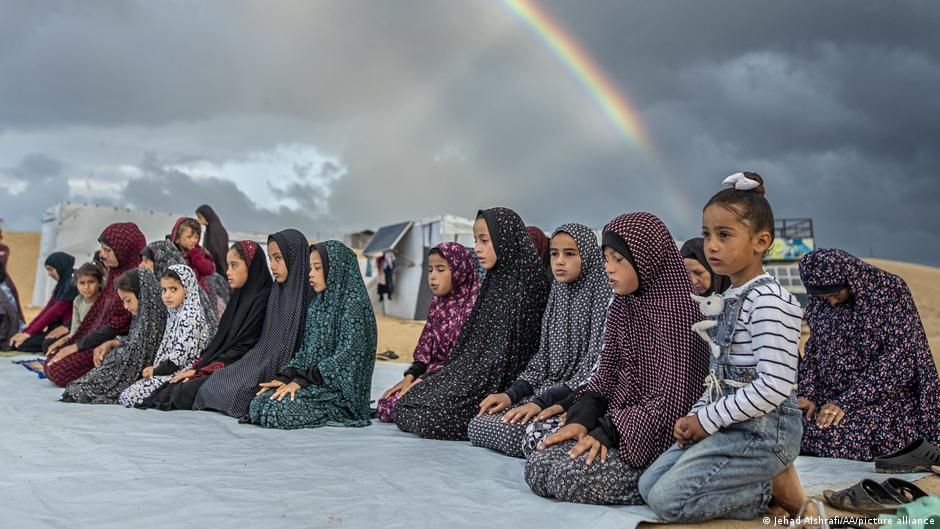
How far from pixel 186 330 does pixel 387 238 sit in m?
13.0

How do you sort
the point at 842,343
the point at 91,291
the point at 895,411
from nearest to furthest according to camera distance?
the point at 895,411 → the point at 842,343 → the point at 91,291

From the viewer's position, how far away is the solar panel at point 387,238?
18094 mm

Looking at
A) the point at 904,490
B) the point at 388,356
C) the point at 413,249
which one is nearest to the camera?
the point at 904,490

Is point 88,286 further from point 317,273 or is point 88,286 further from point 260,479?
point 260,479

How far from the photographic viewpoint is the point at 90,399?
5.62 m

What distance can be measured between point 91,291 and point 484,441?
196 inches

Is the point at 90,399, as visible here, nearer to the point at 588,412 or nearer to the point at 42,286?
the point at 588,412

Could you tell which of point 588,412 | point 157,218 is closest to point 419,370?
point 588,412

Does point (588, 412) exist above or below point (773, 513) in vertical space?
above

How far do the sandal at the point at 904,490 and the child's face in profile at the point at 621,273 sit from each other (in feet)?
4.29

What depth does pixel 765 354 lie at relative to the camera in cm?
243

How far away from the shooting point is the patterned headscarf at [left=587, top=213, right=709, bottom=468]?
2969 mm

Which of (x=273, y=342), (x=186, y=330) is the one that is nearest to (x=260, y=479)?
(x=273, y=342)

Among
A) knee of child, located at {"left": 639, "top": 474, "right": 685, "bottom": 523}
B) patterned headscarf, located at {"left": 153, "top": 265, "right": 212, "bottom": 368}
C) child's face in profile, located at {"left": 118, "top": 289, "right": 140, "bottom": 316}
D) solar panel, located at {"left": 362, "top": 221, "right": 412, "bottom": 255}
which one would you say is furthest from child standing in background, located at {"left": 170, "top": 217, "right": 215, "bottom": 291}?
solar panel, located at {"left": 362, "top": 221, "right": 412, "bottom": 255}
